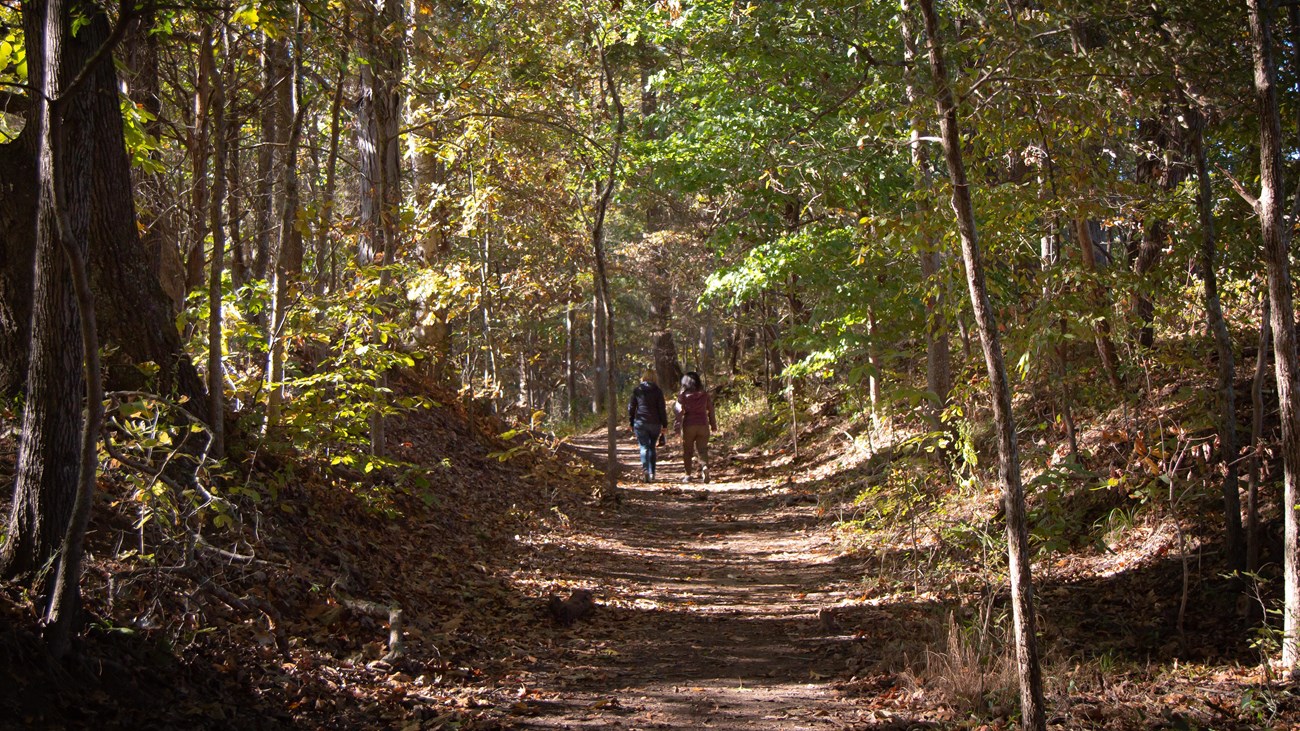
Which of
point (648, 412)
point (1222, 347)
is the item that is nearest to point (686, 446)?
point (648, 412)

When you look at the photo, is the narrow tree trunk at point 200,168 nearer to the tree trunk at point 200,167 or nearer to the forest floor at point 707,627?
the tree trunk at point 200,167

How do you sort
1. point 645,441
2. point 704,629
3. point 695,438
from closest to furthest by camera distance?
point 704,629 → point 645,441 → point 695,438

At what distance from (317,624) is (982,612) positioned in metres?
4.41

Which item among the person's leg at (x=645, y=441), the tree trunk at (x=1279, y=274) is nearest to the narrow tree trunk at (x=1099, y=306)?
the tree trunk at (x=1279, y=274)

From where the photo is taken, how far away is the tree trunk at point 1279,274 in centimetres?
498

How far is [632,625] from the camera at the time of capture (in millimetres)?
7062

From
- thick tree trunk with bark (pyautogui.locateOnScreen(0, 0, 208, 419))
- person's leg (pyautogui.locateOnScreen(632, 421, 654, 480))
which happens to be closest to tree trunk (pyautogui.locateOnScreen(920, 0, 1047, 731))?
thick tree trunk with bark (pyautogui.locateOnScreen(0, 0, 208, 419))

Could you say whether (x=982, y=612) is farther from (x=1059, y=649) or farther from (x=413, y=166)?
(x=413, y=166)

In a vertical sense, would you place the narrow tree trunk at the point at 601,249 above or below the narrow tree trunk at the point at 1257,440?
above

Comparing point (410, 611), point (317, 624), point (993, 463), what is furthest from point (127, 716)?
point (993, 463)

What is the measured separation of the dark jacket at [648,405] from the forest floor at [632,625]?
4.39 meters

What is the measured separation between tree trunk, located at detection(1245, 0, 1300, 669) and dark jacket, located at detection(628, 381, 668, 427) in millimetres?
10100

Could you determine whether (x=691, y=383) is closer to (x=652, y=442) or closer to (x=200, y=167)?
(x=652, y=442)

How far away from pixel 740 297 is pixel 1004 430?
853 cm
